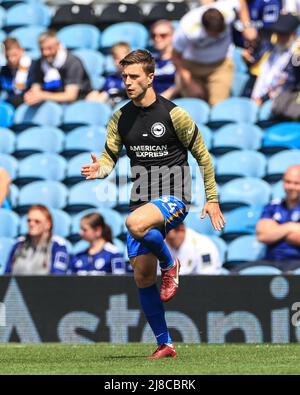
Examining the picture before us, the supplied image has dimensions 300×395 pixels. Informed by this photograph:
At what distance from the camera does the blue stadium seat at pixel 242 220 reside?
39.1 feet

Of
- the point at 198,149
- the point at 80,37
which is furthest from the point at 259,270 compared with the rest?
the point at 80,37

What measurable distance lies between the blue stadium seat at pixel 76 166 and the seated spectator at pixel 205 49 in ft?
4.42

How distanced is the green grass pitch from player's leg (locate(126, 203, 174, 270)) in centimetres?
74

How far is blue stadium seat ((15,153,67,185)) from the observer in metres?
13.0

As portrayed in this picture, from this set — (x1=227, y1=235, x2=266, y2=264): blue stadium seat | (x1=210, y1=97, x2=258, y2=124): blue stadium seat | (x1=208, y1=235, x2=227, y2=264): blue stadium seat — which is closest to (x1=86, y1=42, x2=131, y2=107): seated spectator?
(x1=210, y1=97, x2=258, y2=124): blue stadium seat

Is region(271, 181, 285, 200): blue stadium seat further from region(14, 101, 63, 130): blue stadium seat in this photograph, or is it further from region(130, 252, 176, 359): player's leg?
region(130, 252, 176, 359): player's leg

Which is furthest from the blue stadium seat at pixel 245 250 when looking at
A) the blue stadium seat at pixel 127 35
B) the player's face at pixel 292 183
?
the blue stadium seat at pixel 127 35

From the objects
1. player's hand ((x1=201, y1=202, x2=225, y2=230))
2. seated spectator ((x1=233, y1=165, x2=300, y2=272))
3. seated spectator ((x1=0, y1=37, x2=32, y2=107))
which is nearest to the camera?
player's hand ((x1=201, y1=202, x2=225, y2=230))

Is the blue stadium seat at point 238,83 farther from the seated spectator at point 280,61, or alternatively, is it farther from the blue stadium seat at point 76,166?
the blue stadium seat at point 76,166

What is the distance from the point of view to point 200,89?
13336 mm

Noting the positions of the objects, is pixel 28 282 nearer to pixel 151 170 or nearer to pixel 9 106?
pixel 151 170

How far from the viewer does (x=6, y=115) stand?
45.4 feet

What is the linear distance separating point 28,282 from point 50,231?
2.89 ft
